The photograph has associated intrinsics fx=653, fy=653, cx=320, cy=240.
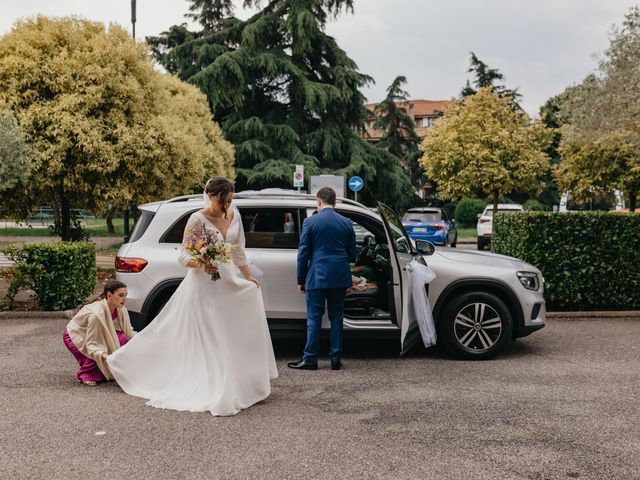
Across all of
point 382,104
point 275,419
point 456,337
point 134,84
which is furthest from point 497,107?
point 275,419

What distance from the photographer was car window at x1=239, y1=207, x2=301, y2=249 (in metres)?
7.14

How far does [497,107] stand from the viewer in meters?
39.7

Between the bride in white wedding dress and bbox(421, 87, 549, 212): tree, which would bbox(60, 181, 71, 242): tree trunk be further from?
bbox(421, 87, 549, 212): tree

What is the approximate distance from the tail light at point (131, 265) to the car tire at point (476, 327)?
331 cm

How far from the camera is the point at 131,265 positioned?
7.01 meters

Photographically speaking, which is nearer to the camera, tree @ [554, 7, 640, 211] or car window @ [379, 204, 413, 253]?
car window @ [379, 204, 413, 253]

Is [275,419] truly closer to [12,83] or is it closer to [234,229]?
[234,229]

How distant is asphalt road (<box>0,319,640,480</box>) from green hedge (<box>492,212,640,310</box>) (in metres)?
3.19

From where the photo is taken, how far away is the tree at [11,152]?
39.8 ft

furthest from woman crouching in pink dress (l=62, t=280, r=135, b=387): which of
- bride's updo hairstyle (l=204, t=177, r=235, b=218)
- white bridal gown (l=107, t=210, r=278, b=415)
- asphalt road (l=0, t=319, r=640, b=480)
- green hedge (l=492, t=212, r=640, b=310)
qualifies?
green hedge (l=492, t=212, r=640, b=310)

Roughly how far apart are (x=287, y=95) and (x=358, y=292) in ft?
84.1

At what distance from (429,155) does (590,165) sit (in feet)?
30.0

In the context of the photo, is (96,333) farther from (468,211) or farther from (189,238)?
(468,211)

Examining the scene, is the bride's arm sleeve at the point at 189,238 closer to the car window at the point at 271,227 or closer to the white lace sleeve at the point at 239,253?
the white lace sleeve at the point at 239,253
